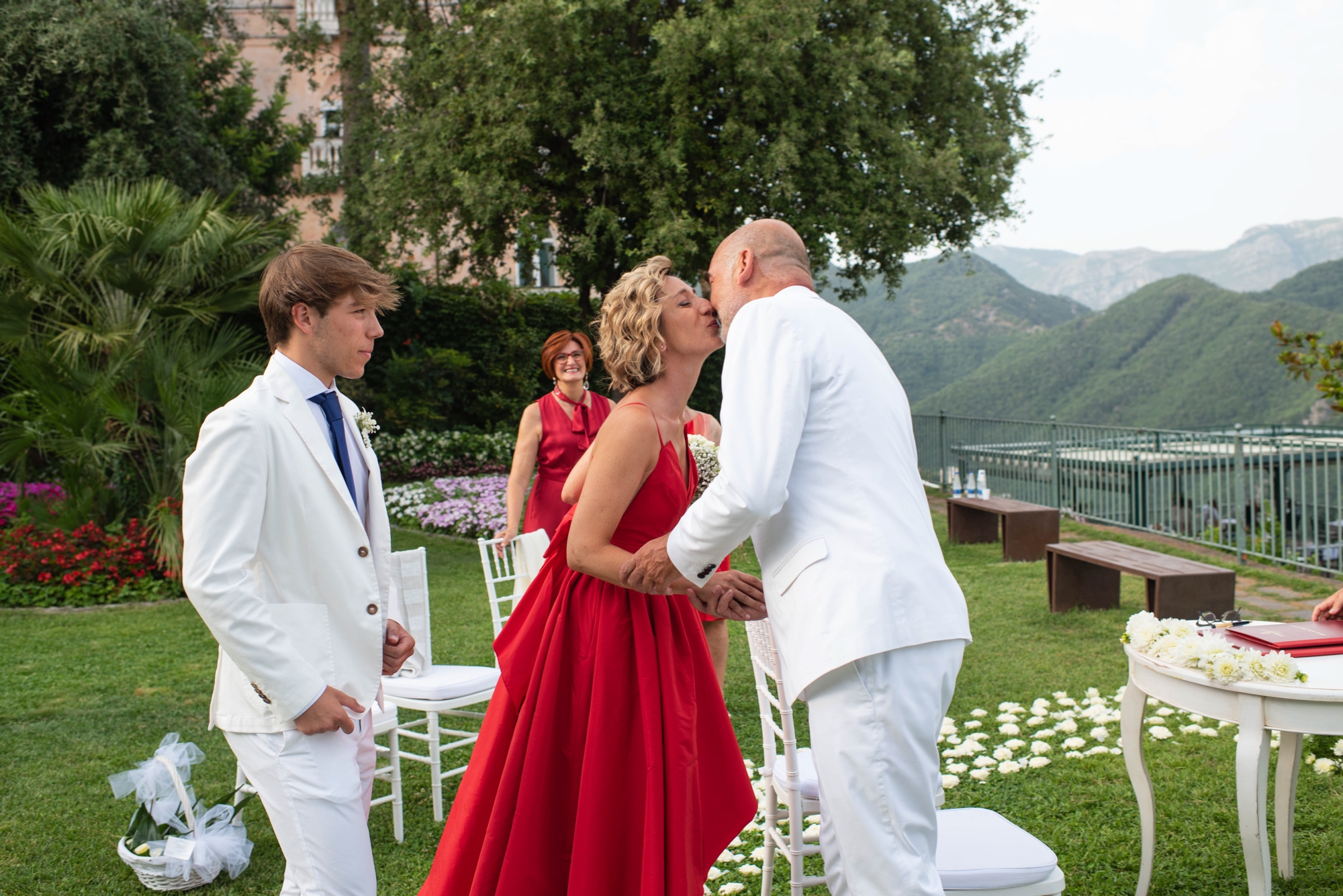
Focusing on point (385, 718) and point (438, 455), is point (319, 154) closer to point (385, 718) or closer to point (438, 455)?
point (438, 455)

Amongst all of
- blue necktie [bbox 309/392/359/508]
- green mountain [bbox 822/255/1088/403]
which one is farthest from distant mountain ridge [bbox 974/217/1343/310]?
blue necktie [bbox 309/392/359/508]

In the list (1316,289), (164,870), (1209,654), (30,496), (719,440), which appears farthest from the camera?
(1316,289)

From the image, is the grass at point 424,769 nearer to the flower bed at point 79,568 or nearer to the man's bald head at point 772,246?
the flower bed at point 79,568

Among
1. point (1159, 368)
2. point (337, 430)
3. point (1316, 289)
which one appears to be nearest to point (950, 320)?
point (1159, 368)

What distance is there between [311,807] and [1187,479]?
36.9 feet

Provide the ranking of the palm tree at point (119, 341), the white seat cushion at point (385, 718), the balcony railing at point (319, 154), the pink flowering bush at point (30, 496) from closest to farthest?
the white seat cushion at point (385, 718) < the palm tree at point (119, 341) < the pink flowering bush at point (30, 496) < the balcony railing at point (319, 154)

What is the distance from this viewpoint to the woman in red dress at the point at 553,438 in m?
6.65

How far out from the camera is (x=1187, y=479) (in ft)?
36.4

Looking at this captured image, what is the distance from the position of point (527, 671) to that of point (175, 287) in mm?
8745

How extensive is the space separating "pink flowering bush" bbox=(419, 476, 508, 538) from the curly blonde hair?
30.3 feet

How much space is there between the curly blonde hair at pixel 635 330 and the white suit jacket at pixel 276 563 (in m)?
0.87

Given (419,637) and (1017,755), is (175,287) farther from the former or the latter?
(1017,755)

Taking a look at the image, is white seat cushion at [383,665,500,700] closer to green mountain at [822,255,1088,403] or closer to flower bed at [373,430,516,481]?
flower bed at [373,430,516,481]

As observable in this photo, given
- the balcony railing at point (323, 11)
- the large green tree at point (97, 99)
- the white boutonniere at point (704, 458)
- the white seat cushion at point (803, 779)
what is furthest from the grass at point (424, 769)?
the balcony railing at point (323, 11)
